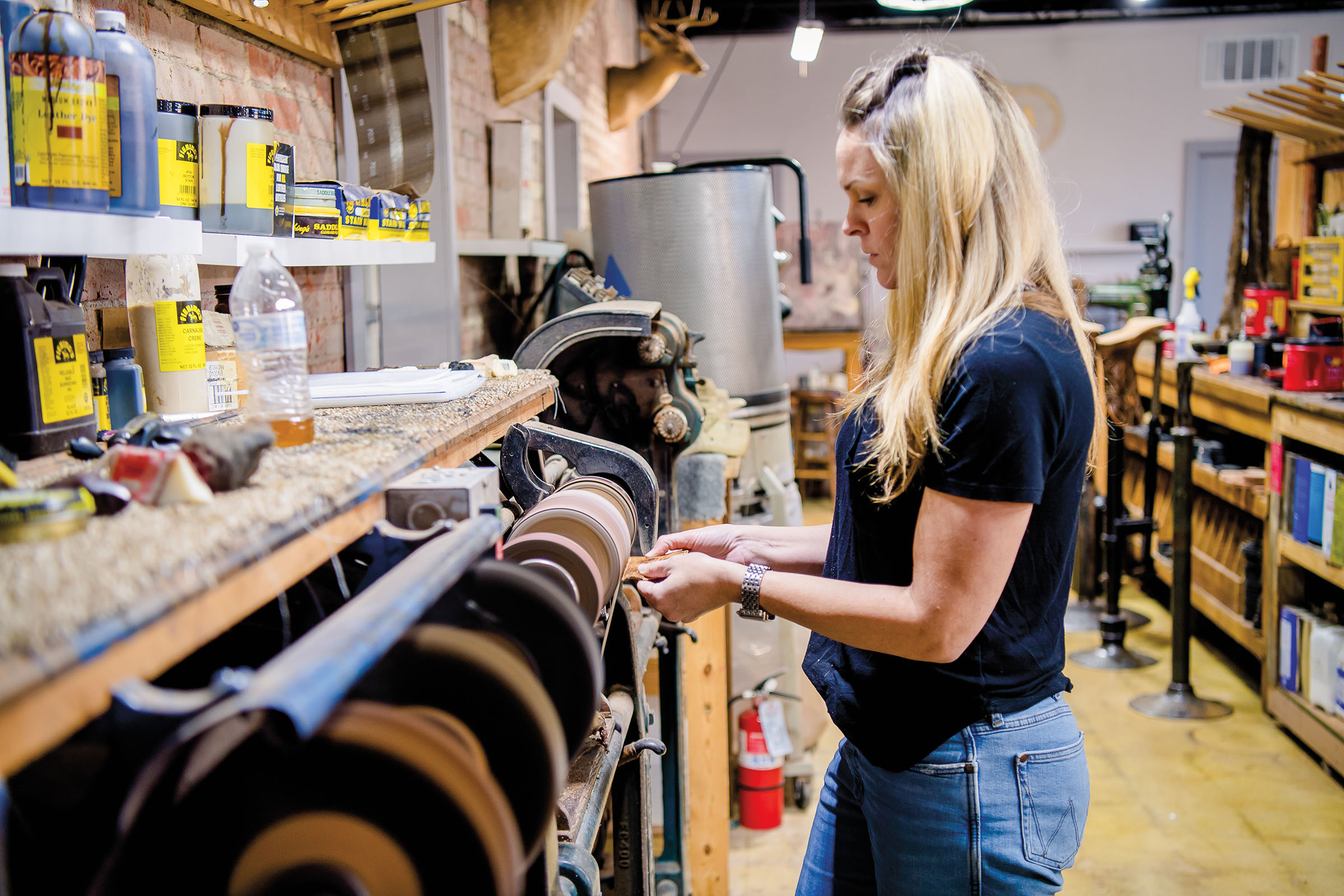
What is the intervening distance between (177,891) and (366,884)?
0.37 ft

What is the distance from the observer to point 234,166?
1.31m

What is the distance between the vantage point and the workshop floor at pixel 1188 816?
262cm

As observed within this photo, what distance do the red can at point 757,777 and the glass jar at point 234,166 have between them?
6.88 feet

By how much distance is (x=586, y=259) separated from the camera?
11.3 ft

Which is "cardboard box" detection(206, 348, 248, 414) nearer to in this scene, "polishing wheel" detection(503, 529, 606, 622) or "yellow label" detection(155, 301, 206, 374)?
"yellow label" detection(155, 301, 206, 374)

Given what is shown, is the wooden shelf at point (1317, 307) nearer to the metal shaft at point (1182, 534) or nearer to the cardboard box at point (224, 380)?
the metal shaft at point (1182, 534)

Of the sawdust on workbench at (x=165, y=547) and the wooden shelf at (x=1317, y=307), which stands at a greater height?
the wooden shelf at (x=1317, y=307)

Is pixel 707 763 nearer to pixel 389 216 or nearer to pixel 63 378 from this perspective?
pixel 389 216

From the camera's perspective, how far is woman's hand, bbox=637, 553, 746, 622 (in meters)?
1.30

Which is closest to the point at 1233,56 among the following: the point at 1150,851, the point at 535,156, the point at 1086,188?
the point at 1086,188

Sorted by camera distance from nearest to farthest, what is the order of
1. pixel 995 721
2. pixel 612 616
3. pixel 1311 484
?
pixel 995 721, pixel 612 616, pixel 1311 484

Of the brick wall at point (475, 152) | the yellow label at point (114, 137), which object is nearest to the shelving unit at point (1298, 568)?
the brick wall at point (475, 152)

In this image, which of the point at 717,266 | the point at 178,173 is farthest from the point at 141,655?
the point at 717,266

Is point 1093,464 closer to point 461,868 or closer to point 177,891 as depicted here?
point 461,868
